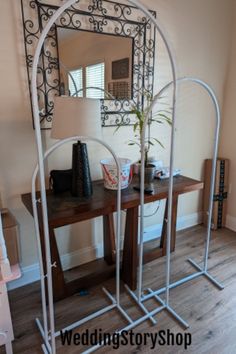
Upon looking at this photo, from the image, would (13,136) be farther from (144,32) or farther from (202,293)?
(202,293)

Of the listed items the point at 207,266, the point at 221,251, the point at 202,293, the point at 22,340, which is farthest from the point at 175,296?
the point at 22,340

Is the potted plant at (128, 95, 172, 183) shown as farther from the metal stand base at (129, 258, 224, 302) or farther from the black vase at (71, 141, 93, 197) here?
the metal stand base at (129, 258, 224, 302)

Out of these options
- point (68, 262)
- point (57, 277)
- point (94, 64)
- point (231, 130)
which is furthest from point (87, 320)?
point (231, 130)

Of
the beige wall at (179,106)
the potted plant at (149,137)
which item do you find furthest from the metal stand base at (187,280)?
the potted plant at (149,137)

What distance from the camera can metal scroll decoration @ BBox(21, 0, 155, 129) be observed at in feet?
5.41

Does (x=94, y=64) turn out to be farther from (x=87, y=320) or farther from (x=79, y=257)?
Result: (x=87, y=320)

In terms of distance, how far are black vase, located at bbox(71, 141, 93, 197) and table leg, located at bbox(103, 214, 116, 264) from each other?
17.0 inches

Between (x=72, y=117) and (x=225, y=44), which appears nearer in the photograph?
(x=72, y=117)

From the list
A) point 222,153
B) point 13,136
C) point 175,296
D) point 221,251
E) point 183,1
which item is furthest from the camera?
point 222,153

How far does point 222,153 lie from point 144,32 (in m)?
1.56

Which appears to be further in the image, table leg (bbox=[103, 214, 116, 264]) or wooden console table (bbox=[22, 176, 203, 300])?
table leg (bbox=[103, 214, 116, 264])

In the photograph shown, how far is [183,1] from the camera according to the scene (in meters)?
2.22

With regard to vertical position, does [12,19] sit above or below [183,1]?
below

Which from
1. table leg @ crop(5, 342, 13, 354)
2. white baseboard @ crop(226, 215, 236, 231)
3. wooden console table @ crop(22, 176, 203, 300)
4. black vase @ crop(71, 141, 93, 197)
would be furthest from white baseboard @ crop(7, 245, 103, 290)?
white baseboard @ crop(226, 215, 236, 231)
